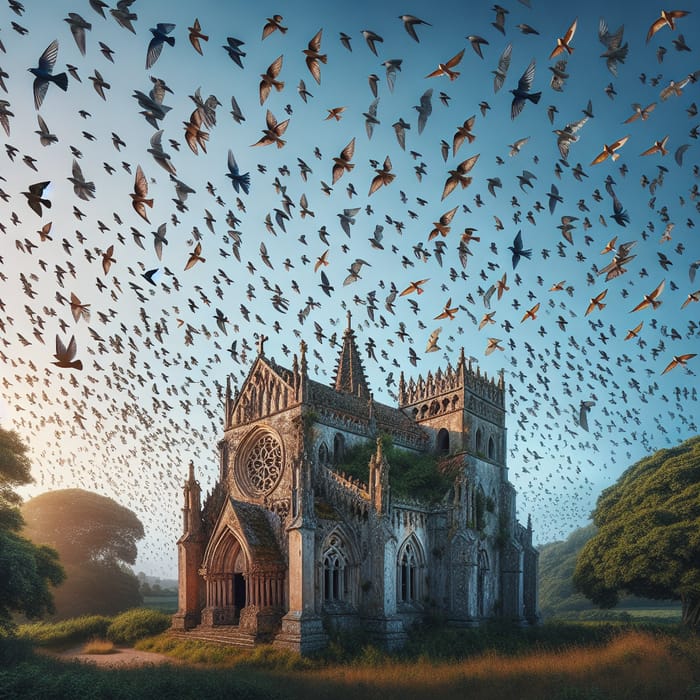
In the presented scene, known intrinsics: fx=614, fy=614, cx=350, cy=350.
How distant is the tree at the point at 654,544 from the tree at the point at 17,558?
3265 centimetres

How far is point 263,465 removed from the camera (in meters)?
35.6

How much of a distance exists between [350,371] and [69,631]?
81.7 feet

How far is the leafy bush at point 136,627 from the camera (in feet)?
112

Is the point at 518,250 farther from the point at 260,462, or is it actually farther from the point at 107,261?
the point at 260,462

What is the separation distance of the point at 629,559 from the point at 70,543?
182ft

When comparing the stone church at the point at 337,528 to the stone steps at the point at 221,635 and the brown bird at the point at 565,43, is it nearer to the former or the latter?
the stone steps at the point at 221,635

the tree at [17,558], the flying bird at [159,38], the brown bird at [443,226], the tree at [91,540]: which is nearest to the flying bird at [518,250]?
the brown bird at [443,226]

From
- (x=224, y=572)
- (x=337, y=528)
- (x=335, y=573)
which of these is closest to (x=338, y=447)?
(x=337, y=528)

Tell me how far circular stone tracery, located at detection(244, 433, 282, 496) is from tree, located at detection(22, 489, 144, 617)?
3196 cm

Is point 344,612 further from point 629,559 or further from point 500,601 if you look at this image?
point 629,559

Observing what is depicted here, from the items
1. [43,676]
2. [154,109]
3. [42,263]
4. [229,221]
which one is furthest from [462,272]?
[43,676]

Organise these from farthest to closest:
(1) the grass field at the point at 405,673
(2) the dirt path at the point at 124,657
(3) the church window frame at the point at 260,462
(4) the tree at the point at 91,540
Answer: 1. (4) the tree at the point at 91,540
2. (3) the church window frame at the point at 260,462
3. (2) the dirt path at the point at 124,657
4. (1) the grass field at the point at 405,673

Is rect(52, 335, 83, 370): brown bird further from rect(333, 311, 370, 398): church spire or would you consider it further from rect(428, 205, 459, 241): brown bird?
rect(333, 311, 370, 398): church spire

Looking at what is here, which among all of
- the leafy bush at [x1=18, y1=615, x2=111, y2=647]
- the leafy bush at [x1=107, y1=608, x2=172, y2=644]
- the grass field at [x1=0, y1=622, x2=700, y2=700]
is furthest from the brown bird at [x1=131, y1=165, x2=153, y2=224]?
the leafy bush at [x1=18, y1=615, x2=111, y2=647]
